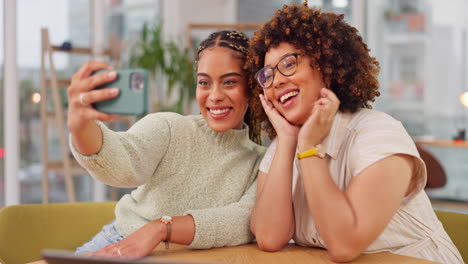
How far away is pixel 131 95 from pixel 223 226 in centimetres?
61

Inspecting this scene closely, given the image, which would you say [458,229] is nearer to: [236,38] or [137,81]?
[236,38]

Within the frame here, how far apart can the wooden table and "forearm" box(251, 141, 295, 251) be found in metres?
0.04

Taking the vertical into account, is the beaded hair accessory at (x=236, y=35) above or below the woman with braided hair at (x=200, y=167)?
above

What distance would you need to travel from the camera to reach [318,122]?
142cm

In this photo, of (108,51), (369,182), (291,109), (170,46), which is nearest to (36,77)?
(108,51)

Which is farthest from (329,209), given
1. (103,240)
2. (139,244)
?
(103,240)

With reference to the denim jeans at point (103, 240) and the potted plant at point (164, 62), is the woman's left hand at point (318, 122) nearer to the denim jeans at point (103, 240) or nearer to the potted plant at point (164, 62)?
the denim jeans at point (103, 240)

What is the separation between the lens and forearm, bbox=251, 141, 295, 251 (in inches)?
58.9

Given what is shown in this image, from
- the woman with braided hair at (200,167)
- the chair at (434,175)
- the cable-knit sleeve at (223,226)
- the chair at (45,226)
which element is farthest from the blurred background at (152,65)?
the cable-knit sleeve at (223,226)

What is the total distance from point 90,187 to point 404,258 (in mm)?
4284

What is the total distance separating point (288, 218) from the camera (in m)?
1.53

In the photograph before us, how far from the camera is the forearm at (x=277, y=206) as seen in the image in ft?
4.91

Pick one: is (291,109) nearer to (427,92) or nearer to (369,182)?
(369,182)

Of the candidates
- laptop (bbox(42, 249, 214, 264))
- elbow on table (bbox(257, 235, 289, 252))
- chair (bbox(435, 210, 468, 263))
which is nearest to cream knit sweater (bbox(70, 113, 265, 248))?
elbow on table (bbox(257, 235, 289, 252))
